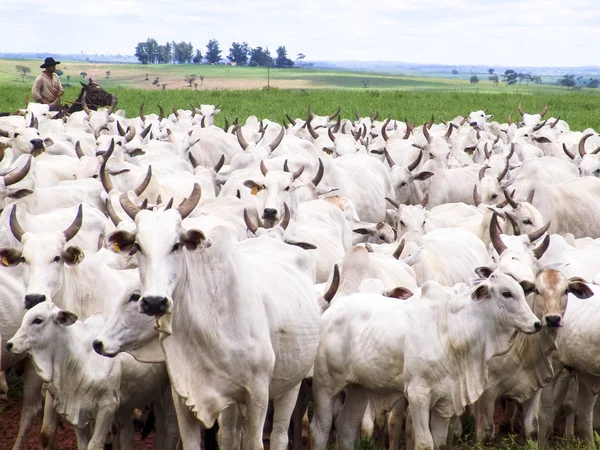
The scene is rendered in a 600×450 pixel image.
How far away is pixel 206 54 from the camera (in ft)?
384

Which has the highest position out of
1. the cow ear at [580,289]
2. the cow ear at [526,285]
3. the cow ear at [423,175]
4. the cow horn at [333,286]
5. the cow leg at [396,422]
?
the cow ear at [526,285]

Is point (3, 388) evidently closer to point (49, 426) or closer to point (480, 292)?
point (49, 426)

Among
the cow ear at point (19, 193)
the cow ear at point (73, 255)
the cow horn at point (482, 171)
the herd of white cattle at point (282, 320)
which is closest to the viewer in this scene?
the herd of white cattle at point (282, 320)

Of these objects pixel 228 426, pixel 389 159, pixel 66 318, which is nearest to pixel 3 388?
pixel 66 318

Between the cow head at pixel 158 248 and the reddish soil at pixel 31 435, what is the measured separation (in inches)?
101

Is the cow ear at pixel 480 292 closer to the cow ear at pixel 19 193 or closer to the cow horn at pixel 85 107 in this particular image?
the cow ear at pixel 19 193

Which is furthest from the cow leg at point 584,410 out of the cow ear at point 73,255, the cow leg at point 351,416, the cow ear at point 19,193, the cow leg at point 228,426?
the cow ear at point 19,193

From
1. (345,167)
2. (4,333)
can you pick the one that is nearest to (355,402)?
(4,333)

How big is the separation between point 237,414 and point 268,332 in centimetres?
62

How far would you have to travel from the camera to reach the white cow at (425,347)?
19.8ft

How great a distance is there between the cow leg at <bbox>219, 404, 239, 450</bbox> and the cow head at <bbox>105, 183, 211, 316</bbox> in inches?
44.3

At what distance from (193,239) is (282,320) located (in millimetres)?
1045

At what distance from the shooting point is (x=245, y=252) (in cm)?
634

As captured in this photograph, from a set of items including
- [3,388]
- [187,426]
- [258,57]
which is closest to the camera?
[187,426]
